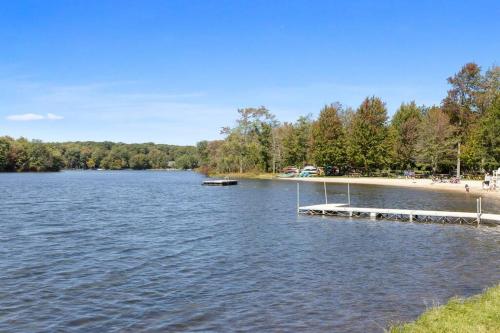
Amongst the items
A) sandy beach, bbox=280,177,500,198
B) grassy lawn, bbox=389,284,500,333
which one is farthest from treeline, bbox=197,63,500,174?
grassy lawn, bbox=389,284,500,333

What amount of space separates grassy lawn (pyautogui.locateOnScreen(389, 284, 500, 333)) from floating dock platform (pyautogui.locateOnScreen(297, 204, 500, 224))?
2826 cm

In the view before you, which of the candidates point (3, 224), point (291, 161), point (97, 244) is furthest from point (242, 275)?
point (291, 161)

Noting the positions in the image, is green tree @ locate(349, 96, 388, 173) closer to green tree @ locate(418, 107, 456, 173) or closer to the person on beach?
green tree @ locate(418, 107, 456, 173)

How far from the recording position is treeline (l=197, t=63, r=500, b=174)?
100562mm

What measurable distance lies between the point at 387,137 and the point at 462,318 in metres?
110

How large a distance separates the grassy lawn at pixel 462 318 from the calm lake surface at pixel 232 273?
2015 millimetres

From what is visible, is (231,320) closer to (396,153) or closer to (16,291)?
(16,291)

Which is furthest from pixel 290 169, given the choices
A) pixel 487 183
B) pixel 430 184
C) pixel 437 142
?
pixel 487 183

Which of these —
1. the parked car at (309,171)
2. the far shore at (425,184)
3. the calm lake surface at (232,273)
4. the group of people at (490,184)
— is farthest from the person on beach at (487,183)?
the parked car at (309,171)

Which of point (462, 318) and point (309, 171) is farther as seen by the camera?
point (309, 171)

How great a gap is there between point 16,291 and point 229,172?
132 meters

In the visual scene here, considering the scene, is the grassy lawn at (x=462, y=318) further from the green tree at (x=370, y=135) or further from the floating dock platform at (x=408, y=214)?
the green tree at (x=370, y=135)

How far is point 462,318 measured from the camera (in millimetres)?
14297

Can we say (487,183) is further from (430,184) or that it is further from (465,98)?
(465,98)
